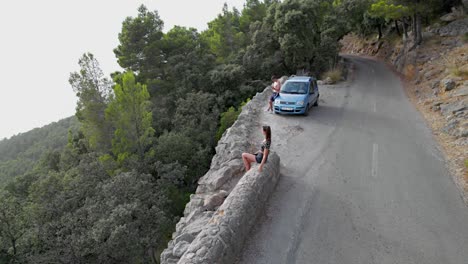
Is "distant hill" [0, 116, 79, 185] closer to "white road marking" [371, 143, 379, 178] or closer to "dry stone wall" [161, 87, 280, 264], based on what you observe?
"dry stone wall" [161, 87, 280, 264]

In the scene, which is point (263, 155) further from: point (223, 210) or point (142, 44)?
point (142, 44)

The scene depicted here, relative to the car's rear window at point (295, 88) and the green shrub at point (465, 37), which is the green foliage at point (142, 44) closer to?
the car's rear window at point (295, 88)

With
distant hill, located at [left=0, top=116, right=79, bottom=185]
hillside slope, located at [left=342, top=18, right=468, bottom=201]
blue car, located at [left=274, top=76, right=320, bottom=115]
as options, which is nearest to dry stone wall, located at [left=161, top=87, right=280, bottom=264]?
blue car, located at [left=274, top=76, right=320, bottom=115]

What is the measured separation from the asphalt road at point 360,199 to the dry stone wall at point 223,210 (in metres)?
0.50

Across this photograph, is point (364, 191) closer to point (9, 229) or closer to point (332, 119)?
point (332, 119)

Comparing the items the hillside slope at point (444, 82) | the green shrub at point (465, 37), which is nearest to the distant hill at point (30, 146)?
the hillside slope at point (444, 82)

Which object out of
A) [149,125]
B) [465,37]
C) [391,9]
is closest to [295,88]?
[149,125]

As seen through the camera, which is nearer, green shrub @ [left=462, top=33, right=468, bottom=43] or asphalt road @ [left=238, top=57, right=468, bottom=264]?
asphalt road @ [left=238, top=57, right=468, bottom=264]

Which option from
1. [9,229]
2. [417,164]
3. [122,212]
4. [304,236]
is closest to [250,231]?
[304,236]

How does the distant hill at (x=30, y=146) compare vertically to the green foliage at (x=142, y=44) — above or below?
below

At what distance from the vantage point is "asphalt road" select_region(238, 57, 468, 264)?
6586 millimetres

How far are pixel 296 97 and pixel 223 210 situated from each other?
390 inches

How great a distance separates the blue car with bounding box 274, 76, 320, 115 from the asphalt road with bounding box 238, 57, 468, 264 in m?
0.60

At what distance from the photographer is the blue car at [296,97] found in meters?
15.3
